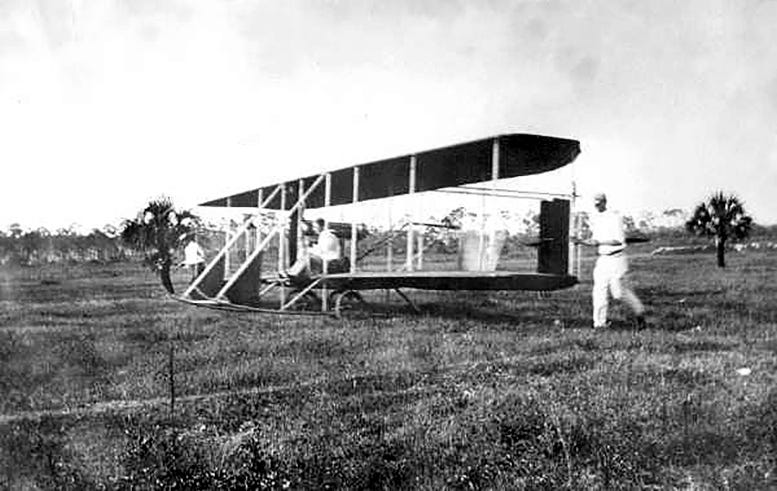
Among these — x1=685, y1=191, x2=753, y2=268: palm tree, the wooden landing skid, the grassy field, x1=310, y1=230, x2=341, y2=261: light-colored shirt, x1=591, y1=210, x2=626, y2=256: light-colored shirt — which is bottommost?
the grassy field

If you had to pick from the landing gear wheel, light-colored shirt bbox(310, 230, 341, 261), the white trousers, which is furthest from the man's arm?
light-colored shirt bbox(310, 230, 341, 261)

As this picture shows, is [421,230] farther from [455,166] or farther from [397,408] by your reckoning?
[397,408]

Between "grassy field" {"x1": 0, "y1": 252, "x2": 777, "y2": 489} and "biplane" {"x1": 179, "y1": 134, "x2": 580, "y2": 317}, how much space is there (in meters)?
0.81

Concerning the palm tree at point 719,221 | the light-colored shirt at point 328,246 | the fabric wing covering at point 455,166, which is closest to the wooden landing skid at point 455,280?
the light-colored shirt at point 328,246

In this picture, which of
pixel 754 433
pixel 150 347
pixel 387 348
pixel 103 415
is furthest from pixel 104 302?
pixel 754 433

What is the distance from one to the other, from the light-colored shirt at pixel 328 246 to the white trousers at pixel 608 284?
4180 millimetres

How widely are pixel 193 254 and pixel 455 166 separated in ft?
22.9

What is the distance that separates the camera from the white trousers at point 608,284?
799 cm

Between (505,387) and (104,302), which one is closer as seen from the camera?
(505,387)

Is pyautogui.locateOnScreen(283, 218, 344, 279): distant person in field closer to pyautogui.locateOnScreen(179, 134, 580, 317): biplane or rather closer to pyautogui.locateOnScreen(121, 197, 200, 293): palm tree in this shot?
pyautogui.locateOnScreen(179, 134, 580, 317): biplane

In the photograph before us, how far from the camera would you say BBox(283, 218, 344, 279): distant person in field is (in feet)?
34.7

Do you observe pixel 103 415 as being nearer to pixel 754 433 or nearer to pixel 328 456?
pixel 328 456

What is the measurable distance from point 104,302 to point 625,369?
11.4 m

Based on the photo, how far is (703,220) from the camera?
27094 millimetres
